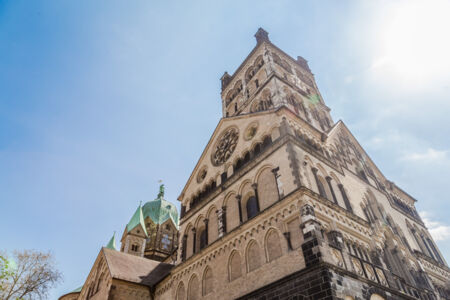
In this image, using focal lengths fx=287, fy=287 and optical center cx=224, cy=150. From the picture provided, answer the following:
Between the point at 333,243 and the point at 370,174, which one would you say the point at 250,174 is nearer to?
the point at 333,243

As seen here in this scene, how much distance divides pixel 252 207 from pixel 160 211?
4116cm

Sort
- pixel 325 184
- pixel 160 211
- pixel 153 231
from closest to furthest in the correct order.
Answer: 1. pixel 325 184
2. pixel 153 231
3. pixel 160 211

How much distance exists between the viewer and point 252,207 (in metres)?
17.8

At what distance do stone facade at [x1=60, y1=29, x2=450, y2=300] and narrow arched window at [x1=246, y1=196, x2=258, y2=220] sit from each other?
65mm

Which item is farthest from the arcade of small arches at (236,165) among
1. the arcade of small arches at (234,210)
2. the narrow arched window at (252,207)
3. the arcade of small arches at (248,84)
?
the arcade of small arches at (248,84)

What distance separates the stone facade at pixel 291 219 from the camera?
42.5ft

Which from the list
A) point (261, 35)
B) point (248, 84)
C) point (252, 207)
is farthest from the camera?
point (261, 35)

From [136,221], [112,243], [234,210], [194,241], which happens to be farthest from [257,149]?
[112,243]

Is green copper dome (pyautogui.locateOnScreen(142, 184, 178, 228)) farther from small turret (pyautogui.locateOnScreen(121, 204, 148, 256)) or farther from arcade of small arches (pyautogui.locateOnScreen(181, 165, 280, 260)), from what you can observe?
arcade of small arches (pyautogui.locateOnScreen(181, 165, 280, 260))

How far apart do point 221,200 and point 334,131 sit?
11814 millimetres

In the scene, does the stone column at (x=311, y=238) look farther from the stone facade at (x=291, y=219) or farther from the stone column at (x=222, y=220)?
the stone column at (x=222, y=220)

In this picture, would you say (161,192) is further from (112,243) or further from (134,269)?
(134,269)

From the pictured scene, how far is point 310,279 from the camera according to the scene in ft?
38.3

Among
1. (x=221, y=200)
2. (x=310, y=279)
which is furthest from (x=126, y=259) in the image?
(x=310, y=279)
